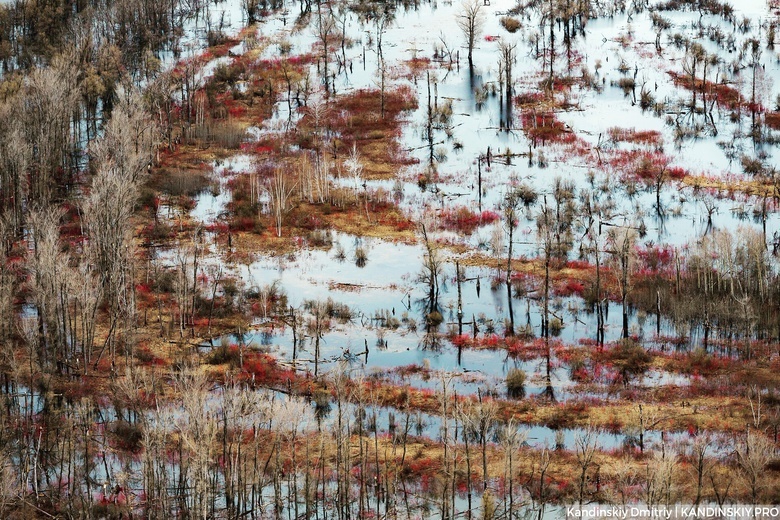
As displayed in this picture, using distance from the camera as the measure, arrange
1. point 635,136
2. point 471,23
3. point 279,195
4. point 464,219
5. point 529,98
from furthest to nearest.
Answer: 1. point 471,23
2. point 529,98
3. point 635,136
4. point 279,195
5. point 464,219

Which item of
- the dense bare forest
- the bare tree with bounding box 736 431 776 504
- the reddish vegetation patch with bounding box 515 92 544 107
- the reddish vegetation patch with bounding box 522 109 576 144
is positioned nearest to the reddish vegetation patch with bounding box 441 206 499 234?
the dense bare forest

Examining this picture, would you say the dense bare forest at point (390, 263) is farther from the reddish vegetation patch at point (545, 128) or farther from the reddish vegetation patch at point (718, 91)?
the reddish vegetation patch at point (718, 91)

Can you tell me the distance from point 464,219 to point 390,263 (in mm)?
7221

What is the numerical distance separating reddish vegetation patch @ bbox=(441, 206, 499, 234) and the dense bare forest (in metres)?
0.30

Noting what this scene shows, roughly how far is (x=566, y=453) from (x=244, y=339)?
59.6ft

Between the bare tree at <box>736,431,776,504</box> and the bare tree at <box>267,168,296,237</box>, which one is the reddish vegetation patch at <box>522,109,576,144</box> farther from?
the bare tree at <box>736,431,776,504</box>

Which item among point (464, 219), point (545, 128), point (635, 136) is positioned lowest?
point (464, 219)

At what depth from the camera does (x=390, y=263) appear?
207ft

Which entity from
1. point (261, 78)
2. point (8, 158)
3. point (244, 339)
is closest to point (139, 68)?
point (261, 78)

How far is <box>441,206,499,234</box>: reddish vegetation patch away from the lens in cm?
6719

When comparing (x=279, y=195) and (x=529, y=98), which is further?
(x=529, y=98)

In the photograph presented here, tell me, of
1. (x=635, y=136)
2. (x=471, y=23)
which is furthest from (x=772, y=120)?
(x=471, y=23)

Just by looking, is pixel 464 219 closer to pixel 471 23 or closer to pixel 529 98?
pixel 529 98

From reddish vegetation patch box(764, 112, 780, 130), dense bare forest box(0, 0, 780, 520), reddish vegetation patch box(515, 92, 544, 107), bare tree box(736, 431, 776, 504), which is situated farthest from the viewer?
reddish vegetation patch box(515, 92, 544, 107)
